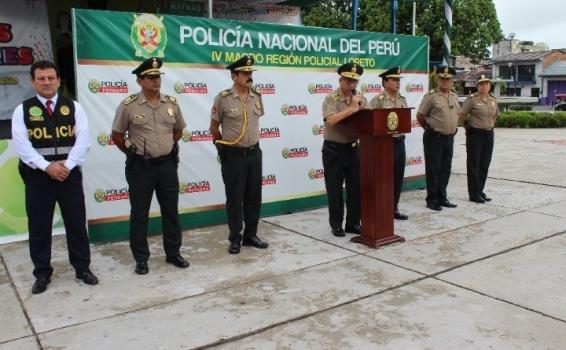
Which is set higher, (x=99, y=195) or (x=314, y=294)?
(x=99, y=195)

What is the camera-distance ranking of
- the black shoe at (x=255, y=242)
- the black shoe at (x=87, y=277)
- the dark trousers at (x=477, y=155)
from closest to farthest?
the black shoe at (x=87, y=277) → the black shoe at (x=255, y=242) → the dark trousers at (x=477, y=155)

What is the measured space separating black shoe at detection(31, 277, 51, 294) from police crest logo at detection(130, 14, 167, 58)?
7.98 feet

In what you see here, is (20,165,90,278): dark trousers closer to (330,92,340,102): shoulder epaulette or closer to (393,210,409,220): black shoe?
(330,92,340,102): shoulder epaulette

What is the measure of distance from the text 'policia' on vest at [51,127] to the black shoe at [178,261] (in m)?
1.33

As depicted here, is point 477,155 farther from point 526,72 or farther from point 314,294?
point 526,72

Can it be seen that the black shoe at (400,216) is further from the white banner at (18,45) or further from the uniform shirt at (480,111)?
the white banner at (18,45)

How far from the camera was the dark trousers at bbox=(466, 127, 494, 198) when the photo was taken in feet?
23.7

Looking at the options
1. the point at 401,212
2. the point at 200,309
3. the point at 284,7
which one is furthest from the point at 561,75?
the point at 200,309

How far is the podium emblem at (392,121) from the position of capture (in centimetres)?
524

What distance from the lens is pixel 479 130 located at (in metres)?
7.20

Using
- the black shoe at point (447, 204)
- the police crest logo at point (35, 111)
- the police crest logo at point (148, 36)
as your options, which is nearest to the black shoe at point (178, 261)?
the police crest logo at point (35, 111)

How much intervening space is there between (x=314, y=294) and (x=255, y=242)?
4.59ft

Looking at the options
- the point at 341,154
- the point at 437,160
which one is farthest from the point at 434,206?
the point at 341,154

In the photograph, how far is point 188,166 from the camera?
6.03 m
